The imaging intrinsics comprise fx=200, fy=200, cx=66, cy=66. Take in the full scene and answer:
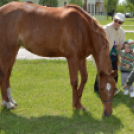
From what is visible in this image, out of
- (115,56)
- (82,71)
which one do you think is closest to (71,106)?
(82,71)

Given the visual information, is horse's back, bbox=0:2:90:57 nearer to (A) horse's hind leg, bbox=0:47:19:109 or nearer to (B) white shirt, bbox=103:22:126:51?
(A) horse's hind leg, bbox=0:47:19:109

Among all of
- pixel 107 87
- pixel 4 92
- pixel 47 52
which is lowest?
pixel 4 92

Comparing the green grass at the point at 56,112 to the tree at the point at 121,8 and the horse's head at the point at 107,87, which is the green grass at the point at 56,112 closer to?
the horse's head at the point at 107,87

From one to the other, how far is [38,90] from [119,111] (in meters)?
2.38

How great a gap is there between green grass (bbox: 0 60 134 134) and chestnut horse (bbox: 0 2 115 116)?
336mm

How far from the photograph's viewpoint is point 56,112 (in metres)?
4.49

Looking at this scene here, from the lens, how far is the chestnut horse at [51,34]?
416cm

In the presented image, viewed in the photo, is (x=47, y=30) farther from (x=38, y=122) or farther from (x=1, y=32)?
(x=38, y=122)

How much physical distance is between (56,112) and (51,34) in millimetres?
1731

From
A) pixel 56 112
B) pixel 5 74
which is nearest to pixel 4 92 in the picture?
pixel 5 74

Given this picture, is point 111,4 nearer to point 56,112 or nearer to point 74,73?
point 74,73

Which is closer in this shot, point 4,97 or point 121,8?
point 4,97

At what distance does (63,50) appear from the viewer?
4.27 meters

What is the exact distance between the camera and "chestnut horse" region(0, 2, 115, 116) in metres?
4.16
